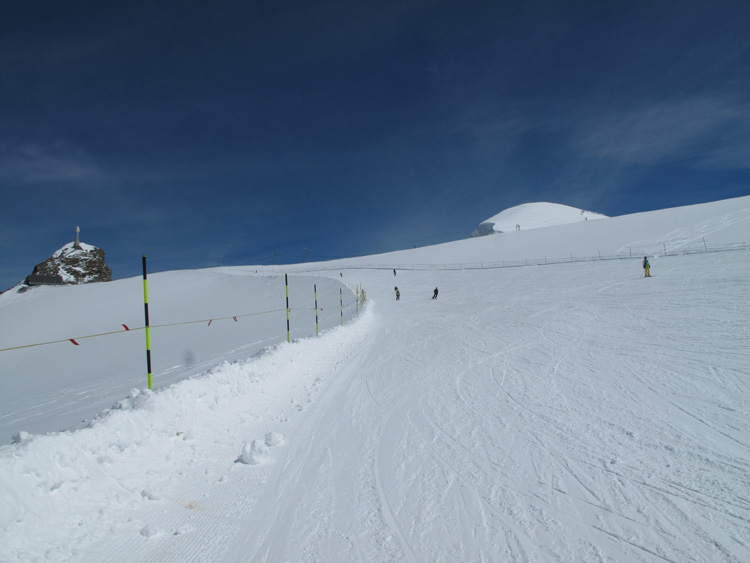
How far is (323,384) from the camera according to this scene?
28.3ft

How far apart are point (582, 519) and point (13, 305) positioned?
2949 inches

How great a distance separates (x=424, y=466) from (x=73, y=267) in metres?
106

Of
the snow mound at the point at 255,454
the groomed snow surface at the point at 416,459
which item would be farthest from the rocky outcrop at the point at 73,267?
the snow mound at the point at 255,454

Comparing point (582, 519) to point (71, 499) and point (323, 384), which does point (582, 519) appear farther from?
point (323, 384)

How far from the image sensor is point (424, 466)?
439cm

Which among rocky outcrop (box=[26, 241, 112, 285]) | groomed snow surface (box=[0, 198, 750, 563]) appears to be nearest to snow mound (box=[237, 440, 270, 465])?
groomed snow surface (box=[0, 198, 750, 563])

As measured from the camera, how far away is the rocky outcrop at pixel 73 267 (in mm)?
76688

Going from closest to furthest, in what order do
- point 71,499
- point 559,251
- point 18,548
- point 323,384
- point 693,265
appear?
point 18,548
point 71,499
point 323,384
point 693,265
point 559,251

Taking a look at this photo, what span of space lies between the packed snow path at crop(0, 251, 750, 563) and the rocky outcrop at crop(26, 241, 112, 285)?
3612 inches

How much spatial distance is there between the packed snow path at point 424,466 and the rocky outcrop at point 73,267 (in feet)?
301

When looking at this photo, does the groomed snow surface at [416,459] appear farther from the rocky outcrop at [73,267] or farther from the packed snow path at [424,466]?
the rocky outcrop at [73,267]

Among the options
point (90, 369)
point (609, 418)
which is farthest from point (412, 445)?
point (90, 369)

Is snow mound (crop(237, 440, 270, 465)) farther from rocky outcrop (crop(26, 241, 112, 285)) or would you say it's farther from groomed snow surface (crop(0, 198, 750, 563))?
rocky outcrop (crop(26, 241, 112, 285))

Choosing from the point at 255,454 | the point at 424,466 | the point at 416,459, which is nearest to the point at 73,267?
the point at 255,454
